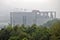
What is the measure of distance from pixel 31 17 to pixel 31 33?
666 mm

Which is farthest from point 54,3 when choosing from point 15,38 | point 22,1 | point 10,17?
point 15,38

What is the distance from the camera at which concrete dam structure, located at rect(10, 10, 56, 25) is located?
273 centimetres

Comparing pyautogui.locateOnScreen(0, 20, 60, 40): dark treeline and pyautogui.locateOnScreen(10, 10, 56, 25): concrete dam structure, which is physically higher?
pyautogui.locateOnScreen(10, 10, 56, 25): concrete dam structure

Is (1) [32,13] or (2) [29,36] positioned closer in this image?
(2) [29,36]

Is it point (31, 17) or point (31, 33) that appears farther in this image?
point (31, 17)

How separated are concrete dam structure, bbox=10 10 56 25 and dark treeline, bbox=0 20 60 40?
41cm

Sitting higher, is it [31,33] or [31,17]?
[31,17]

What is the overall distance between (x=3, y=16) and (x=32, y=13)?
603 millimetres

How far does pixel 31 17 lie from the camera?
2.77 m

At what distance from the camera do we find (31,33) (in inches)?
85.1

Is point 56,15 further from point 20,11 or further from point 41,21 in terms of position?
point 20,11

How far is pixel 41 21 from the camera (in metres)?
2.77

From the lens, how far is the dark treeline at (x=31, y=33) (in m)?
1.94

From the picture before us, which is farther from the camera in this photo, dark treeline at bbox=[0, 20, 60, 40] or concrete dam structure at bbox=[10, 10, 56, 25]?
concrete dam structure at bbox=[10, 10, 56, 25]
